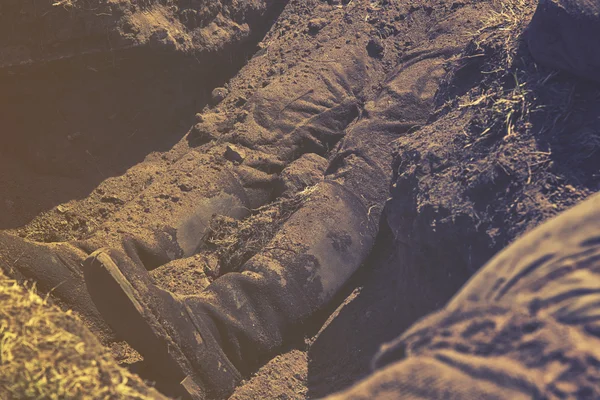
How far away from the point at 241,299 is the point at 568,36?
210 cm

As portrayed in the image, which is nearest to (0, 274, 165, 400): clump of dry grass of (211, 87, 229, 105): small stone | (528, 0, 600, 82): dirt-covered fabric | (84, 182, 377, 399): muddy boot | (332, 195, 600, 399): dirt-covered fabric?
(332, 195, 600, 399): dirt-covered fabric

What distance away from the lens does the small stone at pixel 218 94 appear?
4.41m

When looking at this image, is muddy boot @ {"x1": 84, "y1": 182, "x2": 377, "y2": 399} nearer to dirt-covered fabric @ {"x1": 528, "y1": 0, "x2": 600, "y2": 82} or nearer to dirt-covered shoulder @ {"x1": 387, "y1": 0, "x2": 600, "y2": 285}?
dirt-covered shoulder @ {"x1": 387, "y1": 0, "x2": 600, "y2": 285}

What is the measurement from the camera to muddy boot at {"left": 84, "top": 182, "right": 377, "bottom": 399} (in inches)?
106

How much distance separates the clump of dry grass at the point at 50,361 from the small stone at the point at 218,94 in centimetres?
287

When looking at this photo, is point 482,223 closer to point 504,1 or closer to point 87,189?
point 504,1

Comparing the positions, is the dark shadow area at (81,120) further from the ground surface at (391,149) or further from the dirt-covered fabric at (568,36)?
the dirt-covered fabric at (568,36)

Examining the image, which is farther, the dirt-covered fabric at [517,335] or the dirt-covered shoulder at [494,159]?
the dirt-covered shoulder at [494,159]

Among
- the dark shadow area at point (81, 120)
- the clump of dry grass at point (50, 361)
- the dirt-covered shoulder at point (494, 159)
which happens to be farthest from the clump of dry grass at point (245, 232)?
the clump of dry grass at point (50, 361)

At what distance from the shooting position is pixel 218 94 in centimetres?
441

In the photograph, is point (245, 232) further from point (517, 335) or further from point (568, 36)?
point (517, 335)

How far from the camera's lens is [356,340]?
3154 millimetres

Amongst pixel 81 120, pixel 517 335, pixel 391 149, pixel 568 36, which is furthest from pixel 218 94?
pixel 517 335

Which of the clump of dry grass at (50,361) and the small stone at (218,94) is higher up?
the small stone at (218,94)
